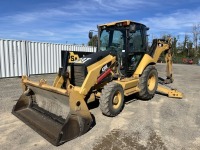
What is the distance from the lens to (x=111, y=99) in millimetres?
5117

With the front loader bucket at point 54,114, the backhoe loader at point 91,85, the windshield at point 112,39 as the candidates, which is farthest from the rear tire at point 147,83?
the front loader bucket at point 54,114

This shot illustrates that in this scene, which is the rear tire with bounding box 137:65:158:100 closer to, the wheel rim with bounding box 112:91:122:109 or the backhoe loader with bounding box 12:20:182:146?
the backhoe loader with bounding box 12:20:182:146

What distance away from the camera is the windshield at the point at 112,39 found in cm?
643

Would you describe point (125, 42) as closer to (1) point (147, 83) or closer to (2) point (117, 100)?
(1) point (147, 83)

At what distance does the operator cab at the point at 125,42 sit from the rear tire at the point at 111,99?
44.0 inches

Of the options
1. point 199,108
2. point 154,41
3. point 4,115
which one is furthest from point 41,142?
point 154,41

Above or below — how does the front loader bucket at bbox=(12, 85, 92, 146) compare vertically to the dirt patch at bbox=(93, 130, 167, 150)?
above

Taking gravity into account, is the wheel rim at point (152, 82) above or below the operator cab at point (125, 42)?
below

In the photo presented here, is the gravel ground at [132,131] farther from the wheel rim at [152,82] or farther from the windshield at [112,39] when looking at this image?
the windshield at [112,39]

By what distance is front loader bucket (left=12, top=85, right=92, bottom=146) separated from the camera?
3995 millimetres

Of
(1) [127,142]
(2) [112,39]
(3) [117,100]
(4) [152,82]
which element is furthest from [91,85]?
(4) [152,82]

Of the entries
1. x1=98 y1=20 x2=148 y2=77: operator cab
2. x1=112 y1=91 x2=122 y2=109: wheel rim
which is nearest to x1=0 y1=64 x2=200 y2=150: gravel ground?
x1=112 y1=91 x2=122 y2=109: wheel rim

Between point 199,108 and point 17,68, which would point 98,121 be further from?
point 17,68

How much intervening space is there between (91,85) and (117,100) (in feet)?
2.98
